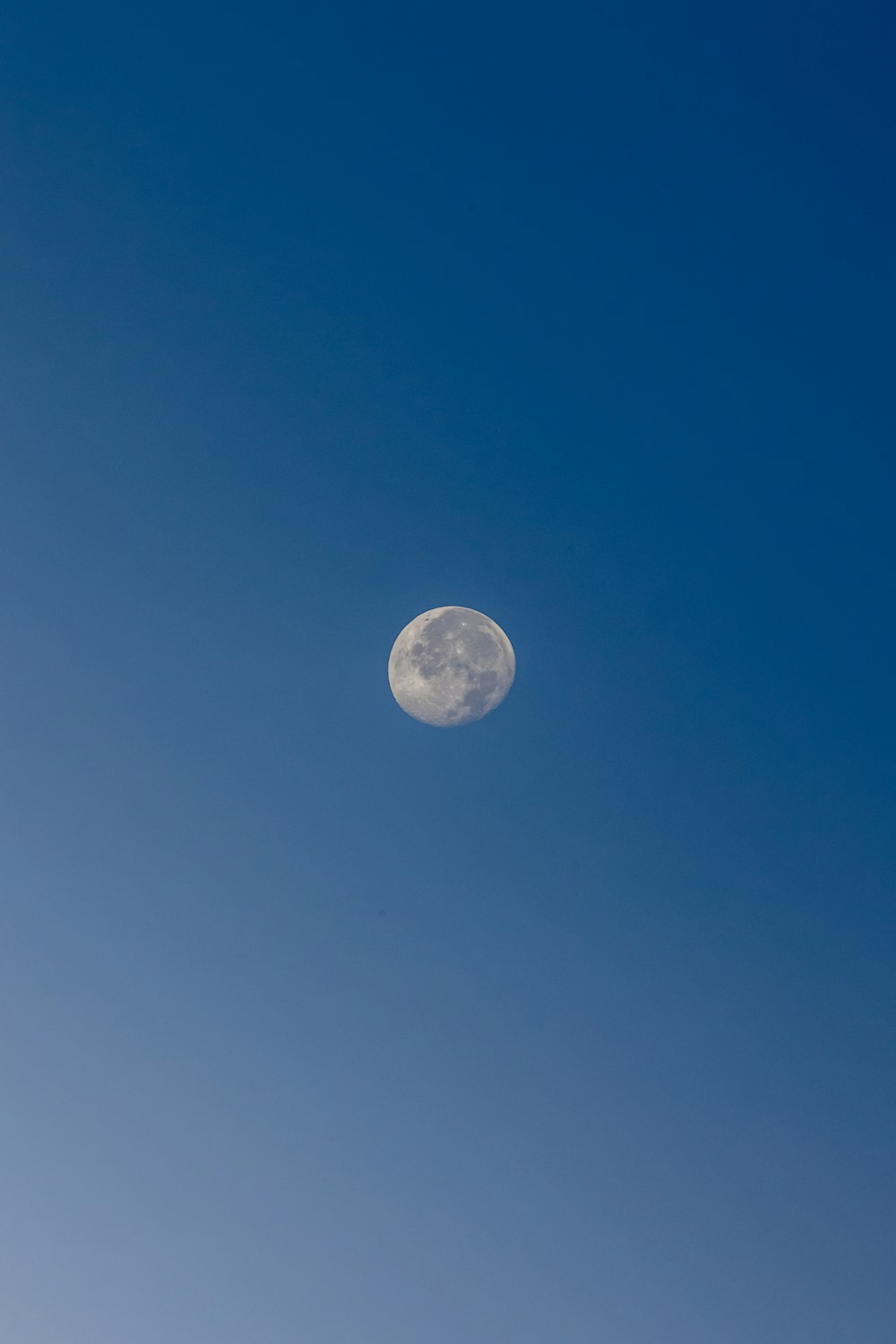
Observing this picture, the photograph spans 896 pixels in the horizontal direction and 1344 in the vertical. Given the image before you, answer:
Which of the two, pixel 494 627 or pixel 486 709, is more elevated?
pixel 494 627

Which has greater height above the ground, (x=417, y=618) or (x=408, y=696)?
(x=417, y=618)

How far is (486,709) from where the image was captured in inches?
1558

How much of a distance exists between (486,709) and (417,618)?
6.22 meters

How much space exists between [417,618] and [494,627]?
12.8ft

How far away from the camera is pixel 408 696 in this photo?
4000 cm

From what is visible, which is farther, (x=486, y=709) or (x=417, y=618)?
(x=417, y=618)

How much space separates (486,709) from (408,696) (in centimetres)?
376

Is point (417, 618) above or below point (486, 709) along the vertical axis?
above

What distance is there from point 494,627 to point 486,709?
185 inches

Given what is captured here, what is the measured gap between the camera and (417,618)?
42312 millimetres

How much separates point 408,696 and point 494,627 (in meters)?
5.73
